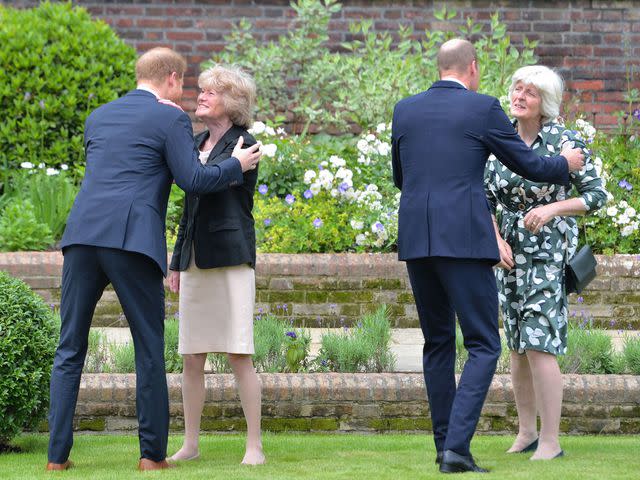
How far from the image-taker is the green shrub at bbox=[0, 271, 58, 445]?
204 inches

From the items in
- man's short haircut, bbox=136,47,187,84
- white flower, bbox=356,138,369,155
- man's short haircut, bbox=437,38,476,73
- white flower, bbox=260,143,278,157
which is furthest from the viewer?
white flower, bbox=356,138,369,155

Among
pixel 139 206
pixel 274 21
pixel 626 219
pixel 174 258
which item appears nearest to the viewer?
pixel 139 206

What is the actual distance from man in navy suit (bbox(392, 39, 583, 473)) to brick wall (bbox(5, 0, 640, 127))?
6714 mm

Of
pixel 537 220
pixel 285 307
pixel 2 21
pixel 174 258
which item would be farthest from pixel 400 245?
pixel 2 21

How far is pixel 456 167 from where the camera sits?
4766 millimetres

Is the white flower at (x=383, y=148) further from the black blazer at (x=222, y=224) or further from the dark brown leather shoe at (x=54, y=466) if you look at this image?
the dark brown leather shoe at (x=54, y=466)

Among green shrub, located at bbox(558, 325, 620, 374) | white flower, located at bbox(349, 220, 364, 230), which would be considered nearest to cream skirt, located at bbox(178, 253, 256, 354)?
green shrub, located at bbox(558, 325, 620, 374)

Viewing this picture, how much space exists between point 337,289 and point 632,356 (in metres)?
2.64

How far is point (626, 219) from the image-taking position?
881 cm

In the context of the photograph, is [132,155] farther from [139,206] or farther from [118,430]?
[118,430]

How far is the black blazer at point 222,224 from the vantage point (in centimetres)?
510

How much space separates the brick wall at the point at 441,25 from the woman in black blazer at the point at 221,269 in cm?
623

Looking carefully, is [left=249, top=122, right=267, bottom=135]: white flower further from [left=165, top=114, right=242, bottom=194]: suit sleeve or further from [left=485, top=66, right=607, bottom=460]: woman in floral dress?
[left=165, top=114, right=242, bottom=194]: suit sleeve

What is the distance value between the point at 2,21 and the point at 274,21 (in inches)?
102
